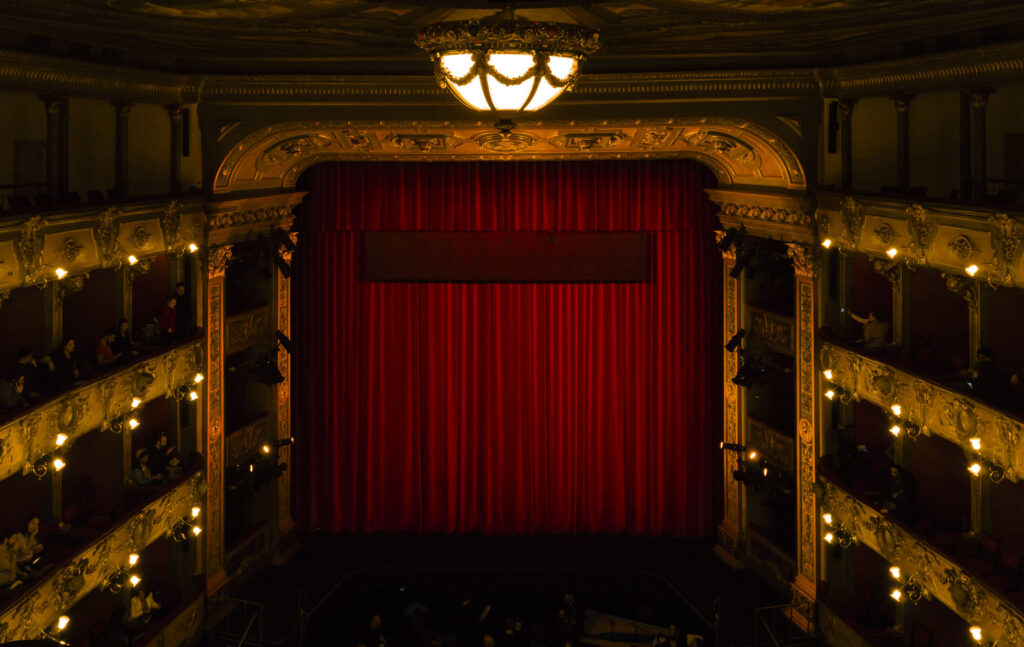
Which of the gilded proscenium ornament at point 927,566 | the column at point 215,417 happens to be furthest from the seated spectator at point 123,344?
the gilded proscenium ornament at point 927,566

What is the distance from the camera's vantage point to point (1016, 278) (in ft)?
31.3

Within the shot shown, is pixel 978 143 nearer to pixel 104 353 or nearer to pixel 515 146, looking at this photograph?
pixel 515 146

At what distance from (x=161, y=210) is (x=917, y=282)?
9.11m

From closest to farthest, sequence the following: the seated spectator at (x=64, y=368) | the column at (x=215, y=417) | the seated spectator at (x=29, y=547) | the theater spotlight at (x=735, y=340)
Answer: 1. the seated spectator at (x=29, y=547)
2. the seated spectator at (x=64, y=368)
3. the column at (x=215, y=417)
4. the theater spotlight at (x=735, y=340)

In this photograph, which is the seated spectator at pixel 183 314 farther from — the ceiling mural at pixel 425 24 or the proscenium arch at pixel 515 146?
the ceiling mural at pixel 425 24

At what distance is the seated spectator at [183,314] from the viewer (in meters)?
13.7

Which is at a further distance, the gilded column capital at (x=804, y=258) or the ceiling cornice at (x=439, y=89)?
the gilded column capital at (x=804, y=258)

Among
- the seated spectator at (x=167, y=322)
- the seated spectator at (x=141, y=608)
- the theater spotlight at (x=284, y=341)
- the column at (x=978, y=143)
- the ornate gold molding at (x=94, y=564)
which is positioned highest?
the column at (x=978, y=143)

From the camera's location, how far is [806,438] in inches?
548

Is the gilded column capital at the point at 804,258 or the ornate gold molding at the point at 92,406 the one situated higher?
the gilded column capital at the point at 804,258

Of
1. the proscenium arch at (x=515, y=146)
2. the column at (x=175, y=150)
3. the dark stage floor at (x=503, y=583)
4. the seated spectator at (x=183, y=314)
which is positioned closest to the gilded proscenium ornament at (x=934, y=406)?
the proscenium arch at (x=515, y=146)

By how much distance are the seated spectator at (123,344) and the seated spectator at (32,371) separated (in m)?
1.20

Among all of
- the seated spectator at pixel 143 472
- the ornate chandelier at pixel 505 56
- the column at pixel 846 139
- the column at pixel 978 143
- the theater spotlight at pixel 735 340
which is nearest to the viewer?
the ornate chandelier at pixel 505 56

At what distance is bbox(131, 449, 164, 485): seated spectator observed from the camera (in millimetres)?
12898
